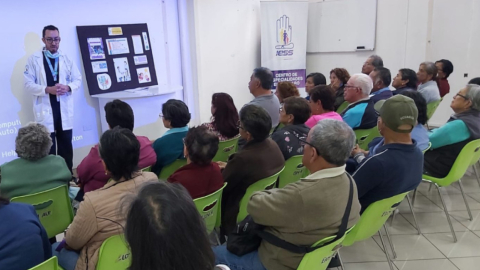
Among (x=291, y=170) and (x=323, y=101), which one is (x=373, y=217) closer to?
(x=291, y=170)

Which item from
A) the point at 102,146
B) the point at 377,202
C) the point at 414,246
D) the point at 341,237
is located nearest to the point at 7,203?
the point at 102,146

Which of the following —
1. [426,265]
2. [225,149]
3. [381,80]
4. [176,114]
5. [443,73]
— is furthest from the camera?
[443,73]

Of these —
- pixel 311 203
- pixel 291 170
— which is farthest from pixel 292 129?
pixel 311 203

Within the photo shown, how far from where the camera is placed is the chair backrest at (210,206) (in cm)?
208

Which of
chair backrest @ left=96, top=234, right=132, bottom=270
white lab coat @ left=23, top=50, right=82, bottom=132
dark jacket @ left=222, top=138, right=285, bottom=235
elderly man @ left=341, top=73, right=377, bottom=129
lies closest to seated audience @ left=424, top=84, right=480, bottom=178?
elderly man @ left=341, top=73, right=377, bottom=129

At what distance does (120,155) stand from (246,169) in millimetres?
852

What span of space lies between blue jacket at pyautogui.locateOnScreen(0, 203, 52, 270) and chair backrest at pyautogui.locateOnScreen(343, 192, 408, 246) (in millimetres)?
1651

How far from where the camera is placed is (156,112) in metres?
5.96

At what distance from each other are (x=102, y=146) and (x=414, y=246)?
2.57 meters

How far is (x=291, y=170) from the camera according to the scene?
294cm

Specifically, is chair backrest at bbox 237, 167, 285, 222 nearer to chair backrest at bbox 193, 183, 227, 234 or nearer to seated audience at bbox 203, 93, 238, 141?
chair backrest at bbox 193, 183, 227, 234

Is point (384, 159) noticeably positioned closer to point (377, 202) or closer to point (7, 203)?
point (377, 202)

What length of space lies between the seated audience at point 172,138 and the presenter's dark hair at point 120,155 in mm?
1085

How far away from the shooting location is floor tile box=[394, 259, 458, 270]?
2.84 meters
